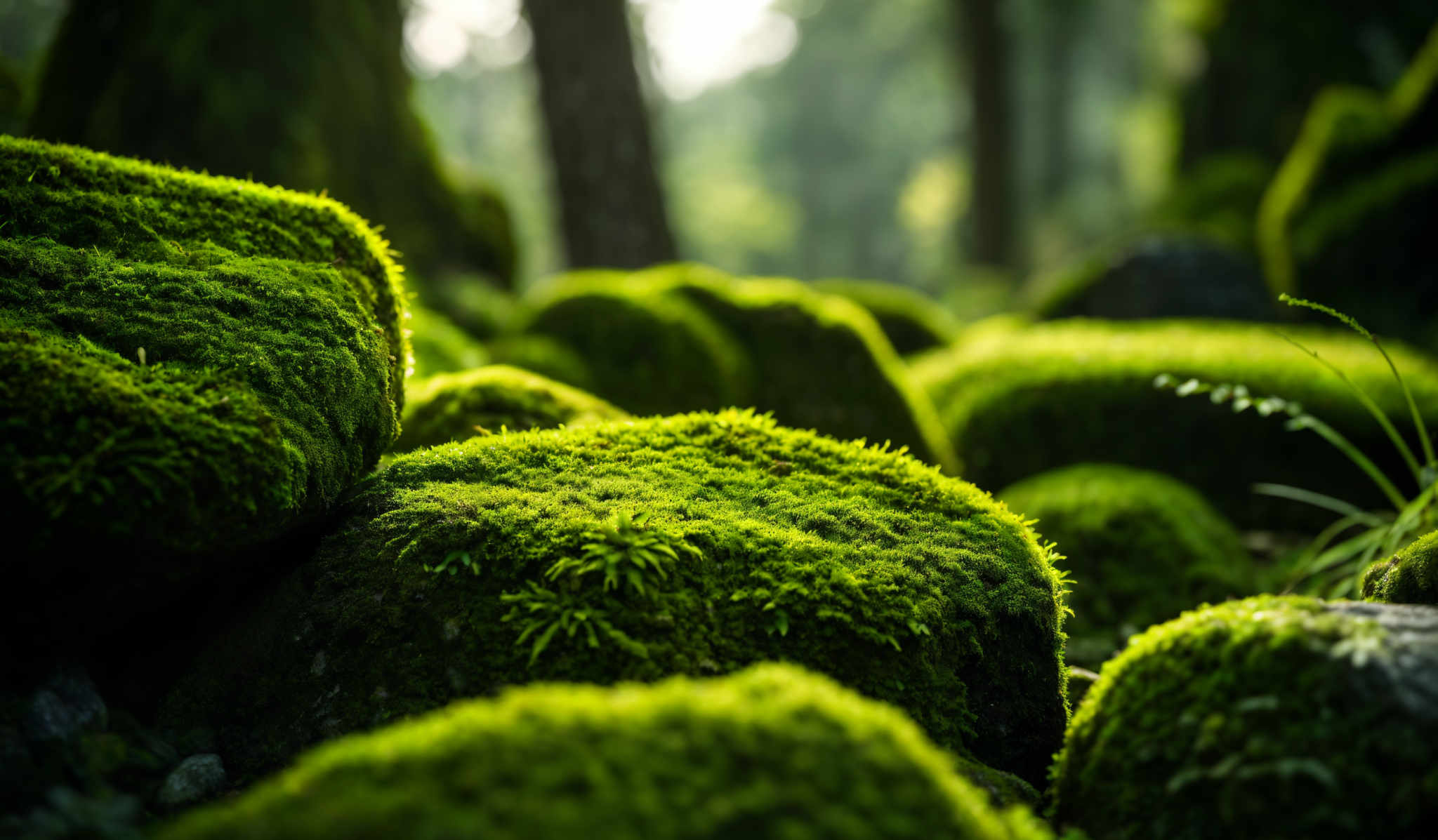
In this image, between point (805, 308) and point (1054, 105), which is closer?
point (805, 308)

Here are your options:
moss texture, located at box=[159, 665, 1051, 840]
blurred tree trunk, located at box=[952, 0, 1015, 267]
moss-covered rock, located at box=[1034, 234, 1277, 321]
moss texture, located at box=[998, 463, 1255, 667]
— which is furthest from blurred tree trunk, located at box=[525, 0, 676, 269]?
blurred tree trunk, located at box=[952, 0, 1015, 267]

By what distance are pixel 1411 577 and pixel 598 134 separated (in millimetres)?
8555

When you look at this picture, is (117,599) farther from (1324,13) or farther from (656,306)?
(1324,13)

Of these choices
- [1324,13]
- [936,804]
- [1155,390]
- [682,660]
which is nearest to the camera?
[936,804]

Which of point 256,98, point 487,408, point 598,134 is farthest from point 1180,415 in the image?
point 256,98

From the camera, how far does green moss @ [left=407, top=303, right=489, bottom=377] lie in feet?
19.6

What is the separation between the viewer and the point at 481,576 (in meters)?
2.63

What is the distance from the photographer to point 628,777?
1.51 m

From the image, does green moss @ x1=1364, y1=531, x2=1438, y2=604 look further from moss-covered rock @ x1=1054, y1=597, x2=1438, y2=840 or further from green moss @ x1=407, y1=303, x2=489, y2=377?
green moss @ x1=407, y1=303, x2=489, y2=377

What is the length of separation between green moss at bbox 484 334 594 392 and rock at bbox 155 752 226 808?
11.2ft

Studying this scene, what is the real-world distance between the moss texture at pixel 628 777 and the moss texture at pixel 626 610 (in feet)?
2.37

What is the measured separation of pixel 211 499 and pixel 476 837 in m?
1.33

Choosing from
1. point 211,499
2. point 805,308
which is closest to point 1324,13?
point 805,308

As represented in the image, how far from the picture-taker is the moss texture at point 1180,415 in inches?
239
